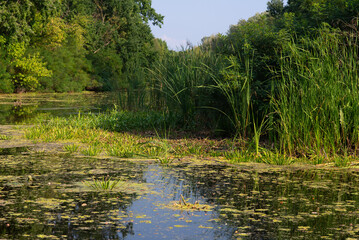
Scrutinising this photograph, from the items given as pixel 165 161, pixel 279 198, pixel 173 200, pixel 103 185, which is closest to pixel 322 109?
pixel 165 161

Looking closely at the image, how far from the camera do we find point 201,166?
7449 millimetres

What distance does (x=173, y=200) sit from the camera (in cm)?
535

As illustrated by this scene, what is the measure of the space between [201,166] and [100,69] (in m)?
36.5

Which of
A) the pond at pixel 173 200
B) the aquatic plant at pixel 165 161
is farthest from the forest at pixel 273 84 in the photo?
the aquatic plant at pixel 165 161

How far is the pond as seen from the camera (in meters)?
4.22

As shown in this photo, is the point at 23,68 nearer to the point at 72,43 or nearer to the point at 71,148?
the point at 72,43

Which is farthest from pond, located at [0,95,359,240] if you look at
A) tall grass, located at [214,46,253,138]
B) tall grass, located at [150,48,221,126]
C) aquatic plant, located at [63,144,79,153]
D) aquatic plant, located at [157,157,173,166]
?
tall grass, located at [150,48,221,126]

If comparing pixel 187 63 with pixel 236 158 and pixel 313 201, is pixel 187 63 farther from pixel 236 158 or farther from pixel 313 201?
pixel 313 201

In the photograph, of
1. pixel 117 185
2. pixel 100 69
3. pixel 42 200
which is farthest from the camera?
pixel 100 69

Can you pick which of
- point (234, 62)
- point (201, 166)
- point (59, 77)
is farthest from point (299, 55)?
point (59, 77)

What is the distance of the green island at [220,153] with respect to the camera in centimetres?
451

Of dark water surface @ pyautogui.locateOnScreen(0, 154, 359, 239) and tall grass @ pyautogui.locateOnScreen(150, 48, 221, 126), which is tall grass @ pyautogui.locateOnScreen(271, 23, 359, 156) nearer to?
dark water surface @ pyautogui.locateOnScreen(0, 154, 359, 239)

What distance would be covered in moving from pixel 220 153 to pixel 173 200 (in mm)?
3148

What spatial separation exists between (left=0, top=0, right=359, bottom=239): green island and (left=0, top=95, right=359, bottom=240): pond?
0.02 m
